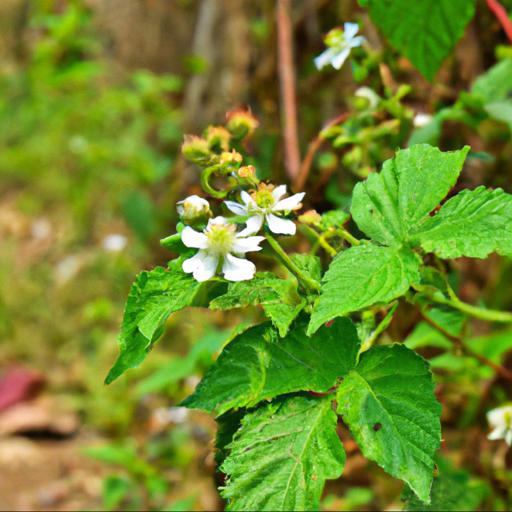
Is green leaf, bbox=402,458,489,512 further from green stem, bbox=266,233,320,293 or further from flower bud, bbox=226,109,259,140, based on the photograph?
flower bud, bbox=226,109,259,140

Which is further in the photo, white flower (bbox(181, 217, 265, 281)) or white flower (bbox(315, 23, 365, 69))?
white flower (bbox(315, 23, 365, 69))

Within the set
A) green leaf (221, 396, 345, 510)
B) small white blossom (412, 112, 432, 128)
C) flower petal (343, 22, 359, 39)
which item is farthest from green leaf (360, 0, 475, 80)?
green leaf (221, 396, 345, 510)

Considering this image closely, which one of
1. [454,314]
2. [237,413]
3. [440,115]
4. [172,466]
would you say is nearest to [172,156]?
[172,466]

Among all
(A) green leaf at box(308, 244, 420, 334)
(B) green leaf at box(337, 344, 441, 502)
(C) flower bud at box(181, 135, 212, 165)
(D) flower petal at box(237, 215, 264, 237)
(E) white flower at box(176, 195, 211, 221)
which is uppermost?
(C) flower bud at box(181, 135, 212, 165)

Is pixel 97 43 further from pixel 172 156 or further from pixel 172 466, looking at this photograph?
pixel 172 466

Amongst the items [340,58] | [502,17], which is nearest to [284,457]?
[340,58]

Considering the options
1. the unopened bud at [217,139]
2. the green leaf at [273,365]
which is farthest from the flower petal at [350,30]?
the green leaf at [273,365]
